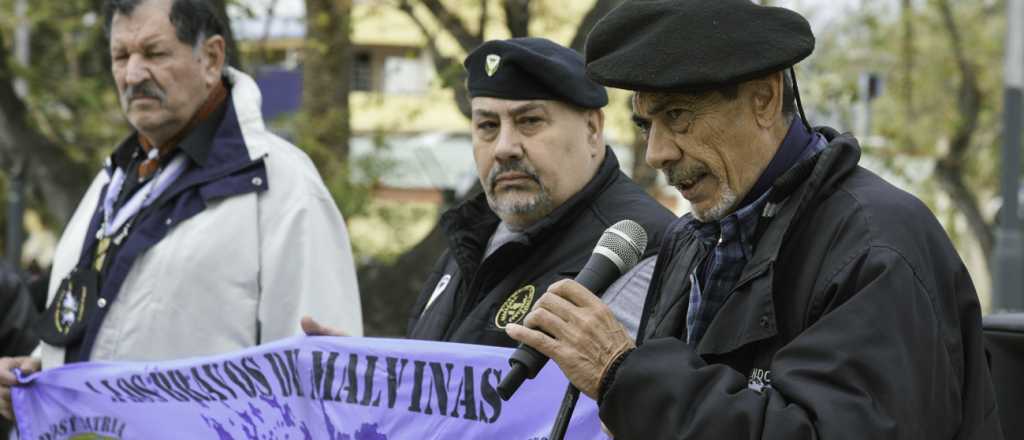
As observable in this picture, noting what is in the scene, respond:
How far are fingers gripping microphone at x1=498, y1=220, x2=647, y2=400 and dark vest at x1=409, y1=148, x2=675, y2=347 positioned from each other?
389 mm

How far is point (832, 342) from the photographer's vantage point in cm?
243

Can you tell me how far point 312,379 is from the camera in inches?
155

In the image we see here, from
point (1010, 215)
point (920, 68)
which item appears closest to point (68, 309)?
point (1010, 215)

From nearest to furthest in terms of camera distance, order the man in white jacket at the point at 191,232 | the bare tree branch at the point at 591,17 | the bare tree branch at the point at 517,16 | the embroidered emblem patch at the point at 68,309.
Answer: the man in white jacket at the point at 191,232
the embroidered emblem patch at the point at 68,309
the bare tree branch at the point at 591,17
the bare tree branch at the point at 517,16

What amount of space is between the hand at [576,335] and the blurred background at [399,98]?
3.52 m

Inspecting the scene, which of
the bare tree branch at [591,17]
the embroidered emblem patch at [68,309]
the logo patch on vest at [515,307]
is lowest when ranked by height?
the bare tree branch at [591,17]

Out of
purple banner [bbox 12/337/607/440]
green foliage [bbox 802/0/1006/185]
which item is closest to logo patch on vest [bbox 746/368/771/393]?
purple banner [bbox 12/337/607/440]

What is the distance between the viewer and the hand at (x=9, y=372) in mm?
4738

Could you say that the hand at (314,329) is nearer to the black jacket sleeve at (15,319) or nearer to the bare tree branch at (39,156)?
the black jacket sleeve at (15,319)

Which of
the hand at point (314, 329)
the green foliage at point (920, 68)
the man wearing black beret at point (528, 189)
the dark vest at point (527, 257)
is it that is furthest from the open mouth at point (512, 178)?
the green foliage at point (920, 68)

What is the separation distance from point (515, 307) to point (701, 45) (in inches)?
49.1

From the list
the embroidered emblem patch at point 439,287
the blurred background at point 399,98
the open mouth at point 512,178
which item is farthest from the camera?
the blurred background at point 399,98

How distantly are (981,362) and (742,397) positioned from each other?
1.47 feet

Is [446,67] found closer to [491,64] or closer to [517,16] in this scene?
[517,16]
